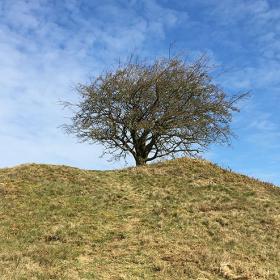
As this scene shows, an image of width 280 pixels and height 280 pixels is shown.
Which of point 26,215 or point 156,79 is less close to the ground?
point 156,79

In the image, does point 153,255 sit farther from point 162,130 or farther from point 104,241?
point 162,130

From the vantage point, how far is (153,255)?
565 inches

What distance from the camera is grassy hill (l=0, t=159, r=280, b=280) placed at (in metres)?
13.6

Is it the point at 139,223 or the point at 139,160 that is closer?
the point at 139,223

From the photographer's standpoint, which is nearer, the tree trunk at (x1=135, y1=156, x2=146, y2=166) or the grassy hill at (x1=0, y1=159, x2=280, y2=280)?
the grassy hill at (x1=0, y1=159, x2=280, y2=280)

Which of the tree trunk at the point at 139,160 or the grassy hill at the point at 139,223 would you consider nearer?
the grassy hill at the point at 139,223

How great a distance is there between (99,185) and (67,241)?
21.6 feet

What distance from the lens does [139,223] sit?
17.5 metres

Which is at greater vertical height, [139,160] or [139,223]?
[139,160]

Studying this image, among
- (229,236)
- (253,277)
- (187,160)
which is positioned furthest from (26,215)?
(187,160)

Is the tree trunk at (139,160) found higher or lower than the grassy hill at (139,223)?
higher

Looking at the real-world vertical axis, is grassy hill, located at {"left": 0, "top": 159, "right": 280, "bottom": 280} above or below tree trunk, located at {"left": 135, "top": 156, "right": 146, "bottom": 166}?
below

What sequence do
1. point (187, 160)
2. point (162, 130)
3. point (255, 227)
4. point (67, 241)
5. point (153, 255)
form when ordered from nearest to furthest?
point (153, 255), point (67, 241), point (255, 227), point (187, 160), point (162, 130)

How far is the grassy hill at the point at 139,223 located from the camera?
1359 cm
